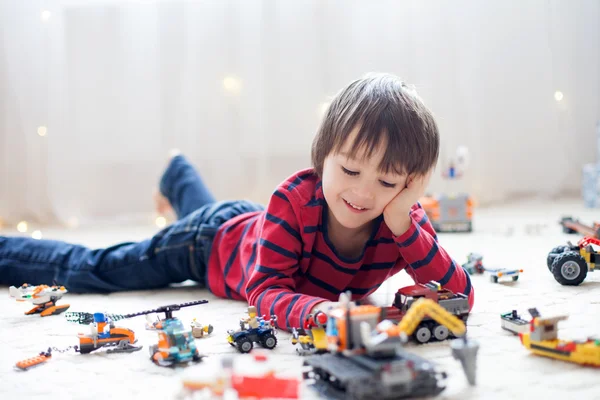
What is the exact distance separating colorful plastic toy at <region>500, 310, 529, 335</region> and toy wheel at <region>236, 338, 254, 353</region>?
402 millimetres

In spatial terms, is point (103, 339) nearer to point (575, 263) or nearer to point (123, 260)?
point (123, 260)

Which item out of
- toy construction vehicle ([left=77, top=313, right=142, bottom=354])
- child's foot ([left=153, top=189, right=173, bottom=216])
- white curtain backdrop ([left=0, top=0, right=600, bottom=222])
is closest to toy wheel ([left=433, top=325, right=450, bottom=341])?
toy construction vehicle ([left=77, top=313, right=142, bottom=354])

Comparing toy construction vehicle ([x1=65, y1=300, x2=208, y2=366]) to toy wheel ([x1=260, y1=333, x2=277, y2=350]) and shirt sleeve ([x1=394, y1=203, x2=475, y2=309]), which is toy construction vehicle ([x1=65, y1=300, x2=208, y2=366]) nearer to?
toy wheel ([x1=260, y1=333, x2=277, y2=350])

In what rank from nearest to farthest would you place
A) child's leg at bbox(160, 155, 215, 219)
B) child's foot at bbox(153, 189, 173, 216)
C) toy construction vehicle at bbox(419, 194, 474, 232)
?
child's leg at bbox(160, 155, 215, 219) → child's foot at bbox(153, 189, 173, 216) → toy construction vehicle at bbox(419, 194, 474, 232)

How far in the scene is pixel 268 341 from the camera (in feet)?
3.15

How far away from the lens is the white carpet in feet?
2.60

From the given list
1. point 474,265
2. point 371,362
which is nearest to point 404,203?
point 371,362

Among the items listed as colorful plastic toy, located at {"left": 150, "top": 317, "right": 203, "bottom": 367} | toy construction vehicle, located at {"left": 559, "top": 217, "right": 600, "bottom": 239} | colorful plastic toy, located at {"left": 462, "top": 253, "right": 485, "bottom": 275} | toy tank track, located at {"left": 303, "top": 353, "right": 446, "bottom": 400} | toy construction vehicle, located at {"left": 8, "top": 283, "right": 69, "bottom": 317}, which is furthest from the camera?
toy construction vehicle, located at {"left": 559, "top": 217, "right": 600, "bottom": 239}

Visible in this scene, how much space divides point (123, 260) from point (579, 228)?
4.15 ft

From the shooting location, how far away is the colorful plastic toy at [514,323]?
0.97 metres

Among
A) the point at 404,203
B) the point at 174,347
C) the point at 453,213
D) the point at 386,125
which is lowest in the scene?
the point at 453,213

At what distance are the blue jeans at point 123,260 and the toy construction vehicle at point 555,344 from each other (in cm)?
80

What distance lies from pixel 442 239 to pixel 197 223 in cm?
94

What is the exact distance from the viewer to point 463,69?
2.71m
